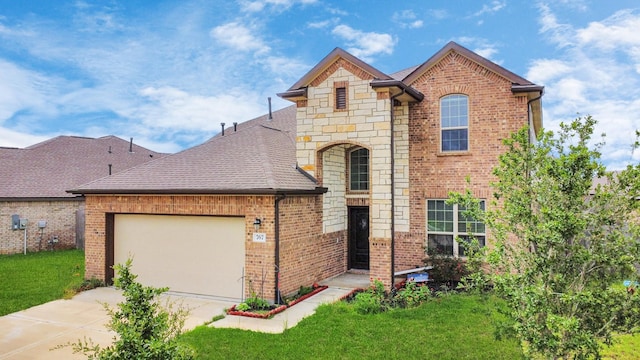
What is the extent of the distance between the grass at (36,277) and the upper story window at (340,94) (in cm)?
867

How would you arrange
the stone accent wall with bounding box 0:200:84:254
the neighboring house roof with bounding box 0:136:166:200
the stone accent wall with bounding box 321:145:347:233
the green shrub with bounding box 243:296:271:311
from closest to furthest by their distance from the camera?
the green shrub with bounding box 243:296:271:311 < the stone accent wall with bounding box 321:145:347:233 < the stone accent wall with bounding box 0:200:84:254 < the neighboring house roof with bounding box 0:136:166:200

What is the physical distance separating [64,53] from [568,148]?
49.5 feet

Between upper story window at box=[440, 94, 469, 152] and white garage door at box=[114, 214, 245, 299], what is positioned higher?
upper story window at box=[440, 94, 469, 152]

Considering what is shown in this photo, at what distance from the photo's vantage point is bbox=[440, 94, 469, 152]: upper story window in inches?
497

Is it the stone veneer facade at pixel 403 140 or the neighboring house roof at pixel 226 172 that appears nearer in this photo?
the neighboring house roof at pixel 226 172

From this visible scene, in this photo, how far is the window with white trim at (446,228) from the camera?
12.5m

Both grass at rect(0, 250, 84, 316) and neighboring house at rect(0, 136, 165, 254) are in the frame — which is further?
neighboring house at rect(0, 136, 165, 254)

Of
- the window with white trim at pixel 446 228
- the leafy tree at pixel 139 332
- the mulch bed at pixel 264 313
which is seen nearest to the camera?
the leafy tree at pixel 139 332

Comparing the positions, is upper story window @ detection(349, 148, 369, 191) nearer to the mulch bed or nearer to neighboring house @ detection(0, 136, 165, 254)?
the mulch bed

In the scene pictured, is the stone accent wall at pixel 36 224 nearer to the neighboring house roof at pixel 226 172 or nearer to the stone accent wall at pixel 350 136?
the neighboring house roof at pixel 226 172

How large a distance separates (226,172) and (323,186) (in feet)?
9.17

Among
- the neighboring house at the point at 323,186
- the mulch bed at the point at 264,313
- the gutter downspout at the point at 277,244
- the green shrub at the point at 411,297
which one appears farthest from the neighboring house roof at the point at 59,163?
the green shrub at the point at 411,297

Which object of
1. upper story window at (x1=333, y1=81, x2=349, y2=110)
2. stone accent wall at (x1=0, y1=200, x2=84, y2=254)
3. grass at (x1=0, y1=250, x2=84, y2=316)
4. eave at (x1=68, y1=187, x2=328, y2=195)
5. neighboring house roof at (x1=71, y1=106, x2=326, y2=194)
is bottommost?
grass at (x1=0, y1=250, x2=84, y2=316)

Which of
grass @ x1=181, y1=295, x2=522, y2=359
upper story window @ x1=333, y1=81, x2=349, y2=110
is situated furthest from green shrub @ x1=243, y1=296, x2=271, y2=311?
upper story window @ x1=333, y1=81, x2=349, y2=110
